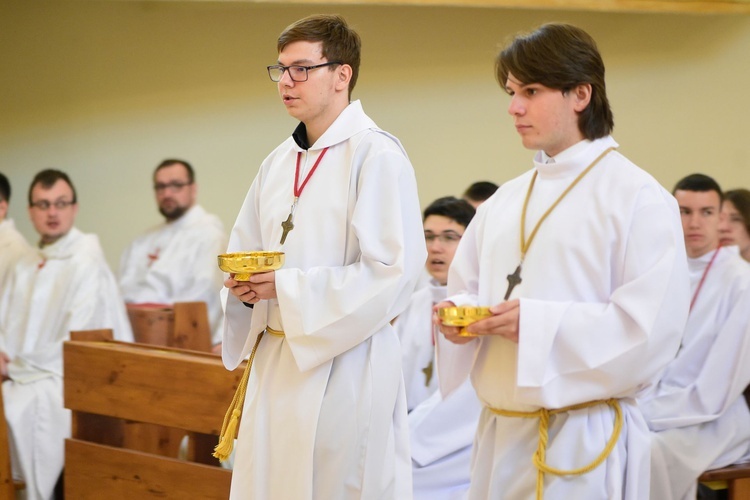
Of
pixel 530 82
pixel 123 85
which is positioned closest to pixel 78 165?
pixel 123 85

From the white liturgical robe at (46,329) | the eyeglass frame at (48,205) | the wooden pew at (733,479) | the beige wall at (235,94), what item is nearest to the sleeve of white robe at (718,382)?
the wooden pew at (733,479)

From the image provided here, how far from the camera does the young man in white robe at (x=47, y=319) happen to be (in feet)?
19.2

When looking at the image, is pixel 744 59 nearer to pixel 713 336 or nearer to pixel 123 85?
pixel 713 336

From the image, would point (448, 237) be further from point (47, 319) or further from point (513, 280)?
point (47, 319)

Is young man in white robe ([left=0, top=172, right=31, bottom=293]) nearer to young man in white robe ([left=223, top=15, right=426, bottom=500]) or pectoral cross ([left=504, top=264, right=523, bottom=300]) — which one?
young man in white robe ([left=223, top=15, right=426, bottom=500])

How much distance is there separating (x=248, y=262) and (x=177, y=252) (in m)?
5.32

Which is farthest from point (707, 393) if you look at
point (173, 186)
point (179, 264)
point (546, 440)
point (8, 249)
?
point (173, 186)

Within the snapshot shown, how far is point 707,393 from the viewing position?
4.89 meters

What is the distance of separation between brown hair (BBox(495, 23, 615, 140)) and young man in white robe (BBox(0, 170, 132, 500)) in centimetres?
405

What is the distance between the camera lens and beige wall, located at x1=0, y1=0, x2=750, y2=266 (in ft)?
27.5

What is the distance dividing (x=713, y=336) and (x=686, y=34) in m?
3.89

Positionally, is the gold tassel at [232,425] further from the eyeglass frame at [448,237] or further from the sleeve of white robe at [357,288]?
the eyeglass frame at [448,237]

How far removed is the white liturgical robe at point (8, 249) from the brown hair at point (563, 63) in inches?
192

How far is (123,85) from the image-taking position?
897 cm
